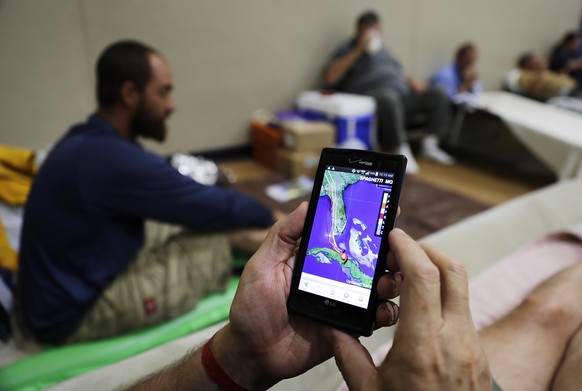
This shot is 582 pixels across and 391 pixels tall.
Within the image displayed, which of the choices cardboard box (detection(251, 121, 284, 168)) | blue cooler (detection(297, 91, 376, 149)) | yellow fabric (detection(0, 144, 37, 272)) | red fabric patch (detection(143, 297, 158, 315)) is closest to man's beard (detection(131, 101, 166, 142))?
yellow fabric (detection(0, 144, 37, 272))

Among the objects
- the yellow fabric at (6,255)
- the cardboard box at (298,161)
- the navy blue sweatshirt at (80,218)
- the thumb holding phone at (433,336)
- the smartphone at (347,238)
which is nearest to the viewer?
the thumb holding phone at (433,336)

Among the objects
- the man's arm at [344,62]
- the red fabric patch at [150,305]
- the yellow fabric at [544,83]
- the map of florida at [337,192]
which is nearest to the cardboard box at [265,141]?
the man's arm at [344,62]

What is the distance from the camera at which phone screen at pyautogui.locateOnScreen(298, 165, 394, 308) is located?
22.7 inches

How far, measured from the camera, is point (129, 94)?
131cm

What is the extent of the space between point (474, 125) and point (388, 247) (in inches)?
126

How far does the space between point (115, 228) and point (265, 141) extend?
184cm

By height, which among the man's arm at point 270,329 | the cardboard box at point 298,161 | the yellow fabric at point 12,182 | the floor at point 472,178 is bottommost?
the floor at point 472,178

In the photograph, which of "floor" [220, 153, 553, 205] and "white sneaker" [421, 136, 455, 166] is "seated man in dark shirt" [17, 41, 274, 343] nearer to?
"floor" [220, 153, 553, 205]

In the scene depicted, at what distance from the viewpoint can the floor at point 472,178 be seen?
8.93ft

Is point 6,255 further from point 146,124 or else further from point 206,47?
point 206,47

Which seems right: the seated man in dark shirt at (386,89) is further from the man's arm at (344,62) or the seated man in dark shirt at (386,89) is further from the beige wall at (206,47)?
the beige wall at (206,47)

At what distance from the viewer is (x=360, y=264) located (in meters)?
0.58

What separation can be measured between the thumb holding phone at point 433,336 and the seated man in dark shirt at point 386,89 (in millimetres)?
2560

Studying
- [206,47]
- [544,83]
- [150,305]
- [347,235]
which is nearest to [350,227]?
[347,235]
